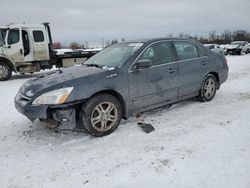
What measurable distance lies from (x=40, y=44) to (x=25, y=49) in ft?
2.50

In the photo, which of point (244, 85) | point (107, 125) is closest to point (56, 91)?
point (107, 125)

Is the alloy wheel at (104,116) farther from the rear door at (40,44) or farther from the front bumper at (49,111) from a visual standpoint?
the rear door at (40,44)

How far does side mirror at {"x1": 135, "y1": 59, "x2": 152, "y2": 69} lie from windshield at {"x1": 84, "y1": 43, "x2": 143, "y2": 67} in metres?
0.24

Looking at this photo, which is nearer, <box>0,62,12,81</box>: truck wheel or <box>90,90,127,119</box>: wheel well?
<box>90,90,127,119</box>: wheel well

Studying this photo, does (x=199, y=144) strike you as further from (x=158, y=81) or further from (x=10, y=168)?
(x=10, y=168)

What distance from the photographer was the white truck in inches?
464

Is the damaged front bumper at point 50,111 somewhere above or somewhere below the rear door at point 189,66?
below

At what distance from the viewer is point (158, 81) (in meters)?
4.86

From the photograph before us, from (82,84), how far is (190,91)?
2626 mm

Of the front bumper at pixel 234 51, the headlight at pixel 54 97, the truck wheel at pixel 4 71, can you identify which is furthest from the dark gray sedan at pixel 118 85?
the front bumper at pixel 234 51

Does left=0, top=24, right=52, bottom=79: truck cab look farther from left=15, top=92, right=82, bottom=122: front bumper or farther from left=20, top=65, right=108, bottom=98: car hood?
left=15, top=92, right=82, bottom=122: front bumper

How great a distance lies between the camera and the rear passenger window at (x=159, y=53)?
4.86 metres

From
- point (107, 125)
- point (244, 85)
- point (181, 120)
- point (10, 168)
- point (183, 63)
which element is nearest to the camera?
point (10, 168)

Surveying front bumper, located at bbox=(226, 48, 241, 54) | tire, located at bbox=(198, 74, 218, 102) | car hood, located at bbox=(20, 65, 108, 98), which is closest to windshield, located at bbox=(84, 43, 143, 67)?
car hood, located at bbox=(20, 65, 108, 98)
